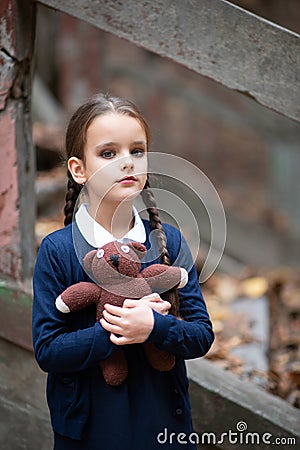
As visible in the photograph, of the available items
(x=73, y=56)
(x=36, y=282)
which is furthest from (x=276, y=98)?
(x=73, y=56)

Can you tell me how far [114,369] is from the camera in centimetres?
190

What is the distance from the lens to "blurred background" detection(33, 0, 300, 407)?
3837 millimetres

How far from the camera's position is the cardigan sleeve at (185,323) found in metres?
1.85

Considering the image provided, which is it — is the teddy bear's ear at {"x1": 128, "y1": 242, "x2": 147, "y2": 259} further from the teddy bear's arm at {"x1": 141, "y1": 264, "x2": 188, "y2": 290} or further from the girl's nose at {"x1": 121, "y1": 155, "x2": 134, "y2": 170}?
the girl's nose at {"x1": 121, "y1": 155, "x2": 134, "y2": 170}

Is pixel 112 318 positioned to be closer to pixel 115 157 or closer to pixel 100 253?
pixel 100 253

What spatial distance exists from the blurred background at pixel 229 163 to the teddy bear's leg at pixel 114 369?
598mm

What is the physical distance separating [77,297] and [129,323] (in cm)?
15

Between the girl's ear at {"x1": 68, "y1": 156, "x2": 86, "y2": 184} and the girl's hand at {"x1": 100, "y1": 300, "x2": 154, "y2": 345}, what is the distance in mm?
365

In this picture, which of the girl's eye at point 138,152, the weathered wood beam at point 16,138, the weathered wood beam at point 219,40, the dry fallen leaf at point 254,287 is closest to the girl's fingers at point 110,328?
the girl's eye at point 138,152

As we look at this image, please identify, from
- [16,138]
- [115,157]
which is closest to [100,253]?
[115,157]

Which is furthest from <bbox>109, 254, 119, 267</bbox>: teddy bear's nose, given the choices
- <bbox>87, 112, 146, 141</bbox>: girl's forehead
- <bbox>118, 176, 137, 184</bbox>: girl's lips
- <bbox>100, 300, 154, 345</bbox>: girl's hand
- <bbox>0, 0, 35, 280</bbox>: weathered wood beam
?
<bbox>0, 0, 35, 280</bbox>: weathered wood beam

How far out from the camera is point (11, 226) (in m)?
2.54

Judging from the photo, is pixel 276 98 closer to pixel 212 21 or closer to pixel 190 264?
pixel 212 21

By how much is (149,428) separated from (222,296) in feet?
9.76
